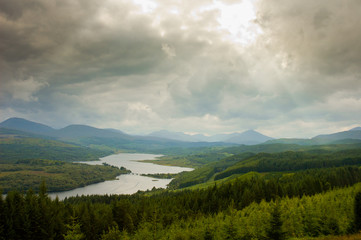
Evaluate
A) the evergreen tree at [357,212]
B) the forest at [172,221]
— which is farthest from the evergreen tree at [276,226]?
the evergreen tree at [357,212]

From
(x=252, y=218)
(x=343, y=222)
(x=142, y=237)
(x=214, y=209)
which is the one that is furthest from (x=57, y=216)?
(x=343, y=222)

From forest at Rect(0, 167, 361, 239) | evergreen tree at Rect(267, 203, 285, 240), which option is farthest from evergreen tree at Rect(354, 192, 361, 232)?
evergreen tree at Rect(267, 203, 285, 240)

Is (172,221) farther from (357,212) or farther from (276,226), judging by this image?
(357,212)

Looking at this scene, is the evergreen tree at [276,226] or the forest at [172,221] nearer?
the evergreen tree at [276,226]

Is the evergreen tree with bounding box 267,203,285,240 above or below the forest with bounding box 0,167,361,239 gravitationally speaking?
above

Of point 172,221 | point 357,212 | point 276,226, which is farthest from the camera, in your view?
point 172,221

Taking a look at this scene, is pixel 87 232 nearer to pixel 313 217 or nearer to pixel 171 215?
pixel 171 215

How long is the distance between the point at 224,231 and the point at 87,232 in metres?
43.8

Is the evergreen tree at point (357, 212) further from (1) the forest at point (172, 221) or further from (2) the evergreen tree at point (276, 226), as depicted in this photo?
(2) the evergreen tree at point (276, 226)

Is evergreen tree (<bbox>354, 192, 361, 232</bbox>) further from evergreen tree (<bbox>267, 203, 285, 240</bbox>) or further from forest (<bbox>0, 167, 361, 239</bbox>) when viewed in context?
evergreen tree (<bbox>267, 203, 285, 240</bbox>)

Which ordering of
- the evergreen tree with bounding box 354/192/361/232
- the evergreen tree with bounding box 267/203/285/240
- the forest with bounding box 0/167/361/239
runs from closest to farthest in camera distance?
the evergreen tree with bounding box 267/203/285/240 → the forest with bounding box 0/167/361/239 → the evergreen tree with bounding box 354/192/361/232

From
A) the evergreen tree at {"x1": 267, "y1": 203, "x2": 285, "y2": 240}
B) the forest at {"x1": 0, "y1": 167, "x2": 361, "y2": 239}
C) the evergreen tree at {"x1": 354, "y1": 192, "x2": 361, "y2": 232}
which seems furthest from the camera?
the evergreen tree at {"x1": 354, "y1": 192, "x2": 361, "y2": 232}

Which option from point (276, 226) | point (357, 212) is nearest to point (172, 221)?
point (276, 226)

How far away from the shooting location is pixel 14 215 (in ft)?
187
